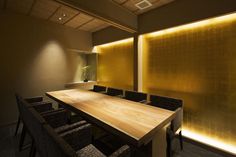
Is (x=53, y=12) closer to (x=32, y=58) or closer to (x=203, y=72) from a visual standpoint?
(x=32, y=58)

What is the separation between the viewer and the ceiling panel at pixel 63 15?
291 centimetres

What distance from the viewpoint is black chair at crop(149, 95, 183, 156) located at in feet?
5.75

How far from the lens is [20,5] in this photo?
2.72 meters

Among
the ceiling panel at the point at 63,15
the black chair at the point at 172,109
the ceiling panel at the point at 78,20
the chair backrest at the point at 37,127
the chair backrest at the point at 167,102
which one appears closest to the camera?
the chair backrest at the point at 37,127

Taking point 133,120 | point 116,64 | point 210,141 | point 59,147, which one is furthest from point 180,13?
point 59,147

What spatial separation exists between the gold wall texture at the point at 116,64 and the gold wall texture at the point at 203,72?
87cm

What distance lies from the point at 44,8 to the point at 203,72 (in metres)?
3.58

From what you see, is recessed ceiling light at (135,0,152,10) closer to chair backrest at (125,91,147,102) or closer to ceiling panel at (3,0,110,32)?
ceiling panel at (3,0,110,32)

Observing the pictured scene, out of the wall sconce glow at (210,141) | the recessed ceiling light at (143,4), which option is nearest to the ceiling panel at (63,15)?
the recessed ceiling light at (143,4)

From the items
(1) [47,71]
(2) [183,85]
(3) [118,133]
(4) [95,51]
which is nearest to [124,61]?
(4) [95,51]

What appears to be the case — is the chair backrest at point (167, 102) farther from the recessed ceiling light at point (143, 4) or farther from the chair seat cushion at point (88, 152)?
the recessed ceiling light at point (143, 4)

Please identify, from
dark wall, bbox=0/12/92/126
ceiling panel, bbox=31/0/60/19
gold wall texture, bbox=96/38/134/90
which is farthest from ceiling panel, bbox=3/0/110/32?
gold wall texture, bbox=96/38/134/90

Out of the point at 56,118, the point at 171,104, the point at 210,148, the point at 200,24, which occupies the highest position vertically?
the point at 200,24

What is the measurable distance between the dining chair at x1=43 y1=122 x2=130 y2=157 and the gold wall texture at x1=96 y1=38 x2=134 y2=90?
235 centimetres
